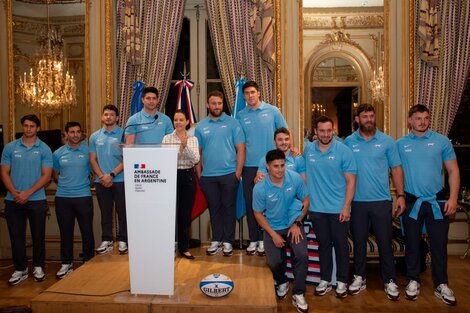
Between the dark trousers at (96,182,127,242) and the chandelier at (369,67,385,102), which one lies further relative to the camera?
the chandelier at (369,67,385,102)

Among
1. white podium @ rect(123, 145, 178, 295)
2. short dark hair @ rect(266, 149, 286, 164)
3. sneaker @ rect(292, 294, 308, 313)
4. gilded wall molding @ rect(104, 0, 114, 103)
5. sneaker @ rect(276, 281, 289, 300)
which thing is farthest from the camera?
gilded wall molding @ rect(104, 0, 114, 103)

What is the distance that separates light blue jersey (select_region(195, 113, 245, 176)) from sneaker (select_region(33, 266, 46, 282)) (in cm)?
197

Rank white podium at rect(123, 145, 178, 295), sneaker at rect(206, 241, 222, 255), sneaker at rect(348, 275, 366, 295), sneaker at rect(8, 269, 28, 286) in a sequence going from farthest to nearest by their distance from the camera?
sneaker at rect(8, 269, 28, 286)
sneaker at rect(206, 241, 222, 255)
sneaker at rect(348, 275, 366, 295)
white podium at rect(123, 145, 178, 295)

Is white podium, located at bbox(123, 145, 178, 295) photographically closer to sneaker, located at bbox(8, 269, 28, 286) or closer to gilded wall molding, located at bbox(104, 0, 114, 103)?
sneaker, located at bbox(8, 269, 28, 286)

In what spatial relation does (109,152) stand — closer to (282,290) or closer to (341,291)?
(282,290)

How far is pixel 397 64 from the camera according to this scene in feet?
19.3

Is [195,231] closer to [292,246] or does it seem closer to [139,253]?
[292,246]

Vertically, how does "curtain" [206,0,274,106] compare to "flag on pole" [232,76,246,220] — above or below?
above

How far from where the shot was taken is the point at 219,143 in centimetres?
449

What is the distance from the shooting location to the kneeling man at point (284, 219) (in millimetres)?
4016

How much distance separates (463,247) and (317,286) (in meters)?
2.56

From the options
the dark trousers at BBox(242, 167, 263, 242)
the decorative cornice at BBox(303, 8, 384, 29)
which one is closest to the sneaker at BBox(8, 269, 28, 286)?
the dark trousers at BBox(242, 167, 263, 242)

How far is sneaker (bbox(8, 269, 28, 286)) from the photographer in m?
4.93

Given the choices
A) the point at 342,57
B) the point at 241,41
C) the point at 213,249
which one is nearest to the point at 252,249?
the point at 213,249
